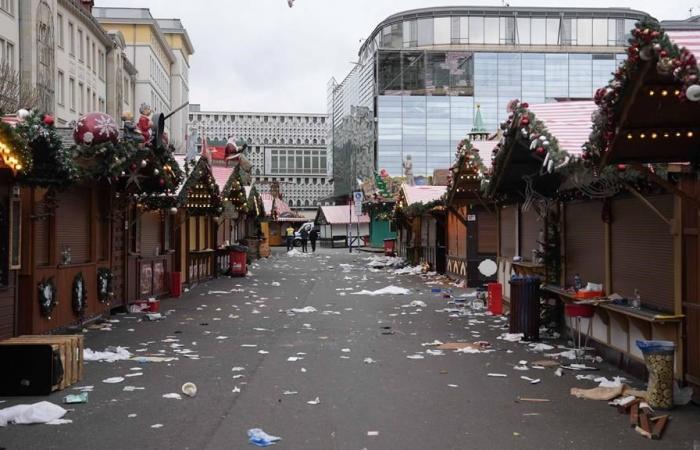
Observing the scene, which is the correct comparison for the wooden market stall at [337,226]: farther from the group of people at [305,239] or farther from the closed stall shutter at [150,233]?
the closed stall shutter at [150,233]

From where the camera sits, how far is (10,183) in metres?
10.7

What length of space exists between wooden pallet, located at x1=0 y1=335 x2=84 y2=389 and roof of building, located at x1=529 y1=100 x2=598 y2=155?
21.0ft

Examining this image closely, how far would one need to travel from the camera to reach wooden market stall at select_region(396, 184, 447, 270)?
30891mm

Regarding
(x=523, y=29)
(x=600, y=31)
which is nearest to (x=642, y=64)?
(x=523, y=29)

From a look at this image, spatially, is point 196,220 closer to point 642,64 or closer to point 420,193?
point 420,193

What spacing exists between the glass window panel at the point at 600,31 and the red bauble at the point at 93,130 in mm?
93063

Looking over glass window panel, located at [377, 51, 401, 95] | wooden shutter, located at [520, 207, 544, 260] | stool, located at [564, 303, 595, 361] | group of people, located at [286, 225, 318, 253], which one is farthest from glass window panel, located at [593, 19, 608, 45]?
stool, located at [564, 303, 595, 361]

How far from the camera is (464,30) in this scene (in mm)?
94750

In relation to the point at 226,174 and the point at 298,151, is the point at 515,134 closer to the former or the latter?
the point at 226,174

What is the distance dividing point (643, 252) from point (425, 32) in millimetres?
89234

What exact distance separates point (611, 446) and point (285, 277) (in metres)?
24.7

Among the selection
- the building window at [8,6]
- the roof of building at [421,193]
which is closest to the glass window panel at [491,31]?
the roof of building at [421,193]

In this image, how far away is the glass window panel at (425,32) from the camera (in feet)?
312

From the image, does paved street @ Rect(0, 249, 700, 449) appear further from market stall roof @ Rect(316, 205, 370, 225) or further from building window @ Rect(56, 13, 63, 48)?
market stall roof @ Rect(316, 205, 370, 225)
